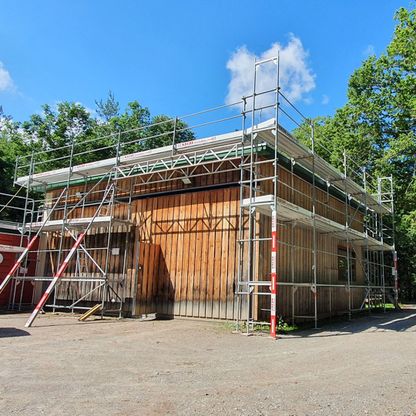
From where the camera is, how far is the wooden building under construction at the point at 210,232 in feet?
37.3

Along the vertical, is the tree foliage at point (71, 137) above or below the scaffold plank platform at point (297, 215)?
above

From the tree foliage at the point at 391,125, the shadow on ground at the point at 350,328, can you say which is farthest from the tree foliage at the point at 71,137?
the shadow on ground at the point at 350,328

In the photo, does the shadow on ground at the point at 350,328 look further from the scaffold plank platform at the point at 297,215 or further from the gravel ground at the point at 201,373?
the scaffold plank platform at the point at 297,215

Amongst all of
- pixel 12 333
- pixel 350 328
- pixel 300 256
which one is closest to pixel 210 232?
pixel 300 256

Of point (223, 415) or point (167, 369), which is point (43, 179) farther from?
point (223, 415)

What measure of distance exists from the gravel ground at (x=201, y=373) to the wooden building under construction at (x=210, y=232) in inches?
85.8

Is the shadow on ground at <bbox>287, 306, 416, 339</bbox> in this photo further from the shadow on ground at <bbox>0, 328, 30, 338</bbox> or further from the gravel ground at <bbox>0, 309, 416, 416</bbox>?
the shadow on ground at <bbox>0, 328, 30, 338</bbox>

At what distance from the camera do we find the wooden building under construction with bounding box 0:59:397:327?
37.3 feet

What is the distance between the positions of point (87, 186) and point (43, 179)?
206 cm

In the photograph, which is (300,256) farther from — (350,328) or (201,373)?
(201,373)

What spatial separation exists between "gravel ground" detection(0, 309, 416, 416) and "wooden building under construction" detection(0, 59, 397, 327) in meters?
2.18

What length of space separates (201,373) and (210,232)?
6.98 m

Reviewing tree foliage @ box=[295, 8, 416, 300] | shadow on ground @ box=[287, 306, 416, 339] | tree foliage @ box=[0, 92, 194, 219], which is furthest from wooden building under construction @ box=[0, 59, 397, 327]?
tree foliage @ box=[0, 92, 194, 219]

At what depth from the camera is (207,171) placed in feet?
43.4
